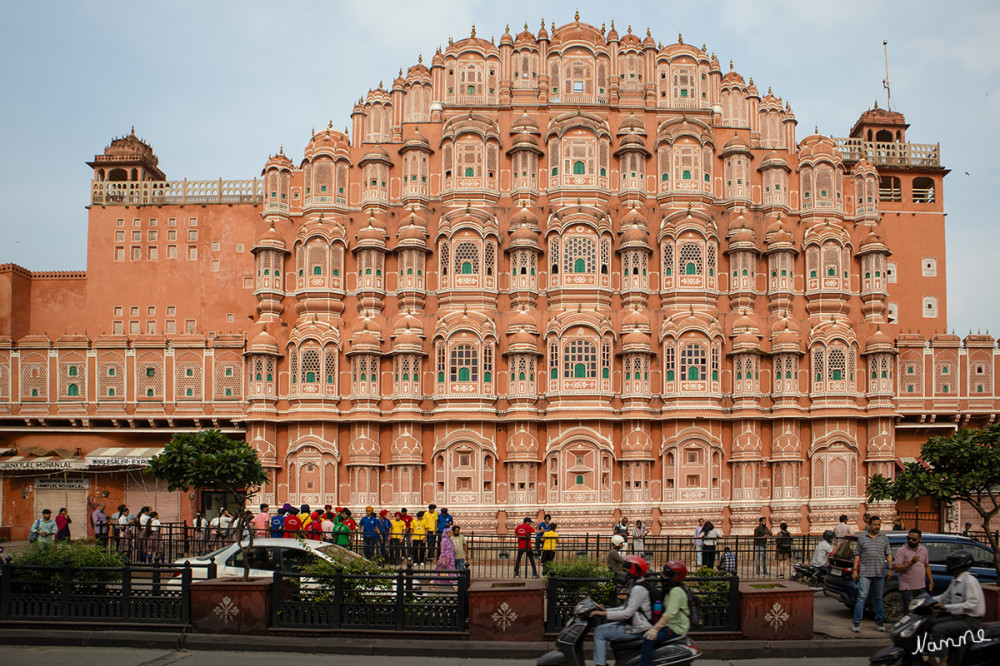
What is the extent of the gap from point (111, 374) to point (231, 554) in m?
20.7

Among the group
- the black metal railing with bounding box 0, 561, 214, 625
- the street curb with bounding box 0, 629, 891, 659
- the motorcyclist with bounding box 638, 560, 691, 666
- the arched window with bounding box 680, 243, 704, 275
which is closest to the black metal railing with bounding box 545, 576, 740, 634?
the street curb with bounding box 0, 629, 891, 659

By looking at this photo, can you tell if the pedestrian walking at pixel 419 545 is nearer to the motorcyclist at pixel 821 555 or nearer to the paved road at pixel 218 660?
the paved road at pixel 218 660

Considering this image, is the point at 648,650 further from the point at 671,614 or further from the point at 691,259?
the point at 691,259

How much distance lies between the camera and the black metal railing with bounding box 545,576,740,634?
14.7 meters

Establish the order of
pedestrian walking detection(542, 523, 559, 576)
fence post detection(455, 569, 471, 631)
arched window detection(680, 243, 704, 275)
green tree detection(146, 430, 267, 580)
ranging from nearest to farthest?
fence post detection(455, 569, 471, 631), green tree detection(146, 430, 267, 580), pedestrian walking detection(542, 523, 559, 576), arched window detection(680, 243, 704, 275)

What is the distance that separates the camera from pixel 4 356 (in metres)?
35.2

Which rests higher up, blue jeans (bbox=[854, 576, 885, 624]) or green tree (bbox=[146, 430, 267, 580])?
green tree (bbox=[146, 430, 267, 580])

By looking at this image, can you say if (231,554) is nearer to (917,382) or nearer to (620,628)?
(620,628)

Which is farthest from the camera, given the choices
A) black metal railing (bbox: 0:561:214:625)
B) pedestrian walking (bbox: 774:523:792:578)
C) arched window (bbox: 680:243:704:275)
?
arched window (bbox: 680:243:704:275)

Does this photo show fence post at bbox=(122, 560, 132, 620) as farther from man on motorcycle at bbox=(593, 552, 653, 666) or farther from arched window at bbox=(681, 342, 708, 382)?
arched window at bbox=(681, 342, 708, 382)

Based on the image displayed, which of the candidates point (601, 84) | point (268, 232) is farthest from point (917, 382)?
point (268, 232)

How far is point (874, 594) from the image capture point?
15898 millimetres

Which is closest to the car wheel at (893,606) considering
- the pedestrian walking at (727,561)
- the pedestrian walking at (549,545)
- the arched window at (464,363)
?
the pedestrian walking at (727,561)

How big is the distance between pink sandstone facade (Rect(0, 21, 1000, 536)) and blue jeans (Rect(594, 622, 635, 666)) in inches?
867
